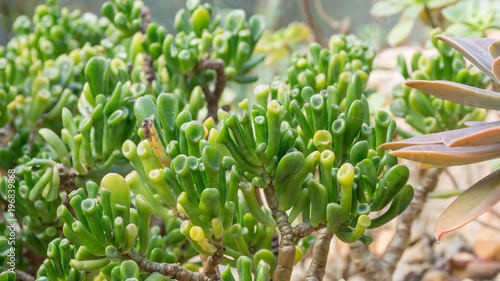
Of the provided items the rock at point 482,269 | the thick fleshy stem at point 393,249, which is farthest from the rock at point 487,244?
the thick fleshy stem at point 393,249

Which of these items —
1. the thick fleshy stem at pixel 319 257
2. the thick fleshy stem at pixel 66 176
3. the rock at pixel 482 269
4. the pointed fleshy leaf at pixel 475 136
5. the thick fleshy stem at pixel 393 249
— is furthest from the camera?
the rock at pixel 482 269

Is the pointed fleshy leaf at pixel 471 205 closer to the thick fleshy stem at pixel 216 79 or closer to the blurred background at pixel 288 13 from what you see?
the thick fleshy stem at pixel 216 79

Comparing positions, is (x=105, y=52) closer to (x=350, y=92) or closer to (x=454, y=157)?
(x=350, y=92)

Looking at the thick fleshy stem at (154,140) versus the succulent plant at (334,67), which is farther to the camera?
the succulent plant at (334,67)

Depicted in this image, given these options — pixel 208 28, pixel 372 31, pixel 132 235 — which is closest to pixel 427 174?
pixel 208 28

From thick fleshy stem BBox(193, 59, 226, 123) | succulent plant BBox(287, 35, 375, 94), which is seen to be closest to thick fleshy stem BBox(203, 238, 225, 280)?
succulent plant BBox(287, 35, 375, 94)

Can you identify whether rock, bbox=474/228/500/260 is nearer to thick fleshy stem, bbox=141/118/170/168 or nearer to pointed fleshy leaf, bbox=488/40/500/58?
pointed fleshy leaf, bbox=488/40/500/58
